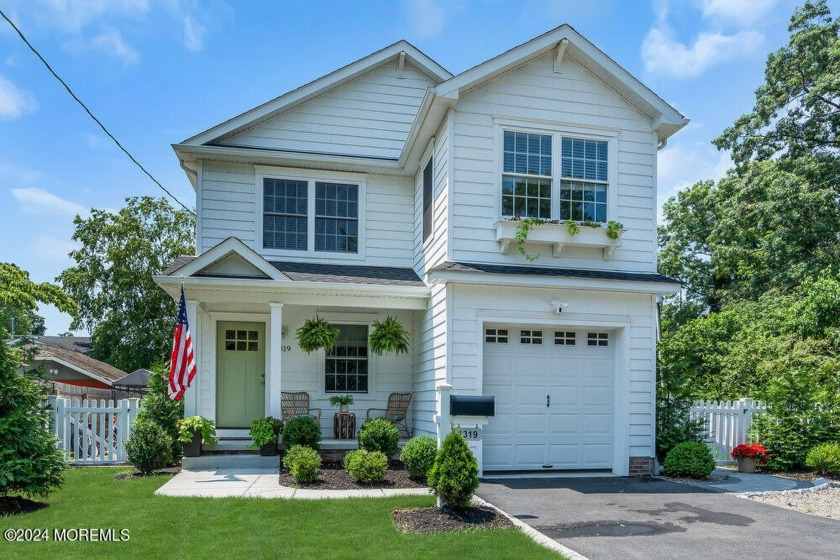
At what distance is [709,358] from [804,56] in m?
11.2

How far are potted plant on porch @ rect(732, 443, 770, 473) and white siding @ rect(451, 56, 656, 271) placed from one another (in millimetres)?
3693

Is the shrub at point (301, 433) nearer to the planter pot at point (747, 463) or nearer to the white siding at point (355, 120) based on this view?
the white siding at point (355, 120)

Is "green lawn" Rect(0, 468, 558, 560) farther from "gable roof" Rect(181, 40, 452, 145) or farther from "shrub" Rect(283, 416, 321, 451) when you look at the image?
"gable roof" Rect(181, 40, 452, 145)

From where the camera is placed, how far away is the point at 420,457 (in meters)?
8.92

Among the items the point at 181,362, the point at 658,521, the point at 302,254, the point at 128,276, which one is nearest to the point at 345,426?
the point at 181,362

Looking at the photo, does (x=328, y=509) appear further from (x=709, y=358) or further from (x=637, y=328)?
(x=709, y=358)

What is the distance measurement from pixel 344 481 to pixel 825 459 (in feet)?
26.1

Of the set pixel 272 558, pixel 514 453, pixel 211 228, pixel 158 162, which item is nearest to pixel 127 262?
pixel 158 162

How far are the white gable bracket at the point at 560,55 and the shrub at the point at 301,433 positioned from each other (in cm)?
731

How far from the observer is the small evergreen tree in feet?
22.9

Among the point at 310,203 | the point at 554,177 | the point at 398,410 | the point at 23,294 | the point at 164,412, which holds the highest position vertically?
the point at 554,177

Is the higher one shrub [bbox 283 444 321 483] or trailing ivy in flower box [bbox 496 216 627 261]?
trailing ivy in flower box [bbox 496 216 627 261]

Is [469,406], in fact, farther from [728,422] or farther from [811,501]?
[728,422]

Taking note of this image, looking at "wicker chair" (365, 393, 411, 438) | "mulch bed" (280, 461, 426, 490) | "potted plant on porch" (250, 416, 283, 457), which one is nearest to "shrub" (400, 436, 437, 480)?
"mulch bed" (280, 461, 426, 490)
